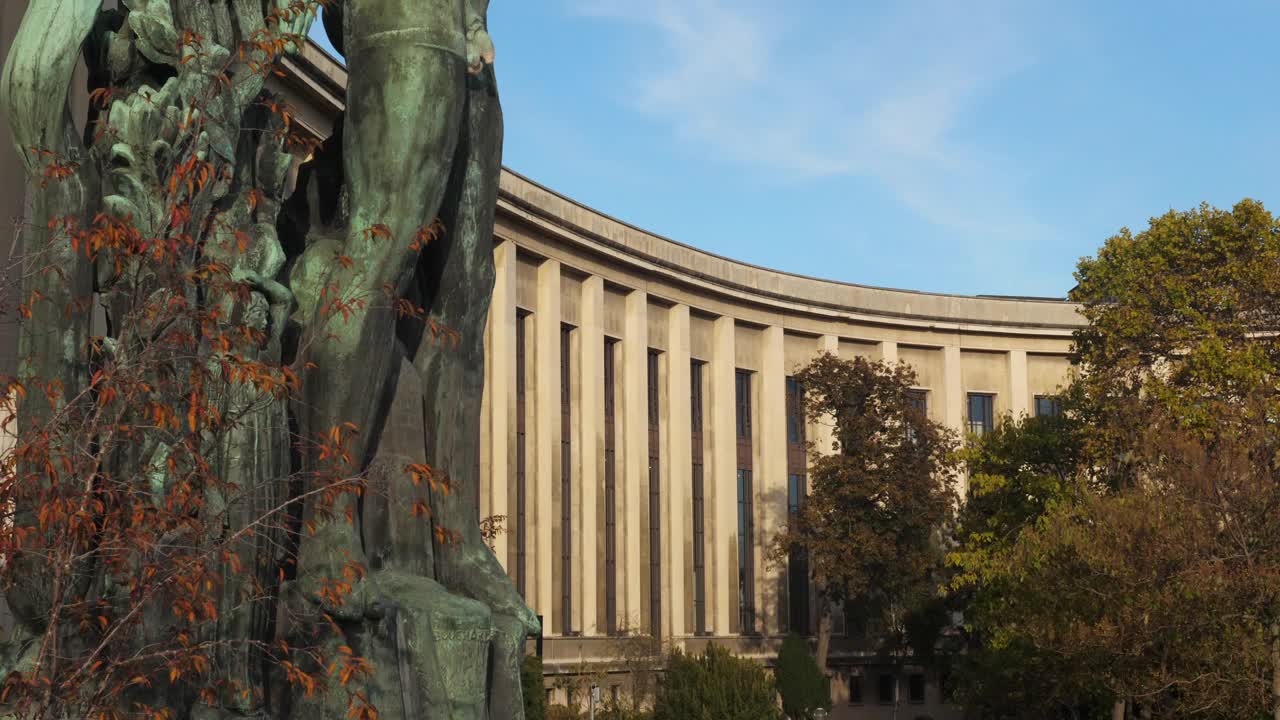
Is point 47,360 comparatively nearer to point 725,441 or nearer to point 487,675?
point 487,675

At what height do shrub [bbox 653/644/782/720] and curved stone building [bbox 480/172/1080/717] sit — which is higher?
curved stone building [bbox 480/172/1080/717]

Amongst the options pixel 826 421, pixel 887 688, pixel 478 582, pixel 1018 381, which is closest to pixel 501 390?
pixel 826 421

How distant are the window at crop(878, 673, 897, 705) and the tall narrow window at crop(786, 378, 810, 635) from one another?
3.77 m

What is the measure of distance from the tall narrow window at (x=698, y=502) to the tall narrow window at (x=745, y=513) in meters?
1.85

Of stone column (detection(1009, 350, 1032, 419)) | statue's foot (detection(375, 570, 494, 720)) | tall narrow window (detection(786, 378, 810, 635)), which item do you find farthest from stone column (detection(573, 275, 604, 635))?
statue's foot (detection(375, 570, 494, 720))

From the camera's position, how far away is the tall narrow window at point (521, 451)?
4544 cm

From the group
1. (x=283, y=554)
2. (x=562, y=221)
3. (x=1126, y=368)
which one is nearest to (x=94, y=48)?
(x=283, y=554)

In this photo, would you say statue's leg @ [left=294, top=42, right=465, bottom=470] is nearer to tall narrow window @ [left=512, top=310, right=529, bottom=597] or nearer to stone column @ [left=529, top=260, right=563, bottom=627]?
tall narrow window @ [left=512, top=310, right=529, bottom=597]

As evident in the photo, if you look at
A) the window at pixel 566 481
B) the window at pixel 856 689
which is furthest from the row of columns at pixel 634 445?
the window at pixel 856 689

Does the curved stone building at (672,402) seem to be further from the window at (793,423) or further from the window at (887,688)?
the window at (887,688)

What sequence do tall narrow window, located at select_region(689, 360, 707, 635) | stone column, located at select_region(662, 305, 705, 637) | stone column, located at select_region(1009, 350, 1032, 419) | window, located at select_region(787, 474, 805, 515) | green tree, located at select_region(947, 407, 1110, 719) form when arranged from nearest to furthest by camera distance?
green tree, located at select_region(947, 407, 1110, 719)
stone column, located at select_region(662, 305, 705, 637)
tall narrow window, located at select_region(689, 360, 707, 635)
window, located at select_region(787, 474, 805, 515)
stone column, located at select_region(1009, 350, 1032, 419)

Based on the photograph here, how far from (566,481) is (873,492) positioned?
9211 mm

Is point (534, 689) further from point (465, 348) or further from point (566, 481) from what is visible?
point (465, 348)

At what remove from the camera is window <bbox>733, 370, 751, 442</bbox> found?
60.7m
